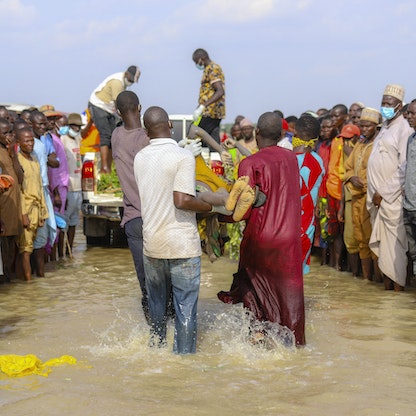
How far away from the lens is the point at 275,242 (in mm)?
5980

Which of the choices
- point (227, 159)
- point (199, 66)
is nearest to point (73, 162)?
point (227, 159)

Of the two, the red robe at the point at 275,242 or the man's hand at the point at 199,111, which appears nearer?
the red robe at the point at 275,242

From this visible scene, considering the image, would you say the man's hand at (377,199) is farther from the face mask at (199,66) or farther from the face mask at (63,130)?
the face mask at (63,130)

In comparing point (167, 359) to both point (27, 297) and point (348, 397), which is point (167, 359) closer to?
point (348, 397)

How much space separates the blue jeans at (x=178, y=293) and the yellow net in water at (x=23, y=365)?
833 millimetres

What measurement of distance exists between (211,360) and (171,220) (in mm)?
1128

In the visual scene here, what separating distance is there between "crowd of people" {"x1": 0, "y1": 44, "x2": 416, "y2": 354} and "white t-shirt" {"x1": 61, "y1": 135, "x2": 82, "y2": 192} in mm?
29

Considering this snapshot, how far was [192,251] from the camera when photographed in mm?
5594

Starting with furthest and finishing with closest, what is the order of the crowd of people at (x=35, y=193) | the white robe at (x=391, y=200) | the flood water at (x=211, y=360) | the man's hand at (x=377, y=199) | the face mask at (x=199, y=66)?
the face mask at (x=199, y=66) < the crowd of people at (x=35, y=193) < the man's hand at (x=377, y=199) < the white robe at (x=391, y=200) < the flood water at (x=211, y=360)

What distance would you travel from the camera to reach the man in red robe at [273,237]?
234 inches

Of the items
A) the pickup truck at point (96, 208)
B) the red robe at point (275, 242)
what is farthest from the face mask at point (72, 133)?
the red robe at point (275, 242)

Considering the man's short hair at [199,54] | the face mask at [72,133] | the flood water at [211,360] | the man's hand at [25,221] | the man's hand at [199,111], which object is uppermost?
the man's short hair at [199,54]

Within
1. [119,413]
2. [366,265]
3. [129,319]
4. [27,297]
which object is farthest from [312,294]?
[119,413]

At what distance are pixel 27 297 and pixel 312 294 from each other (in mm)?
3123
